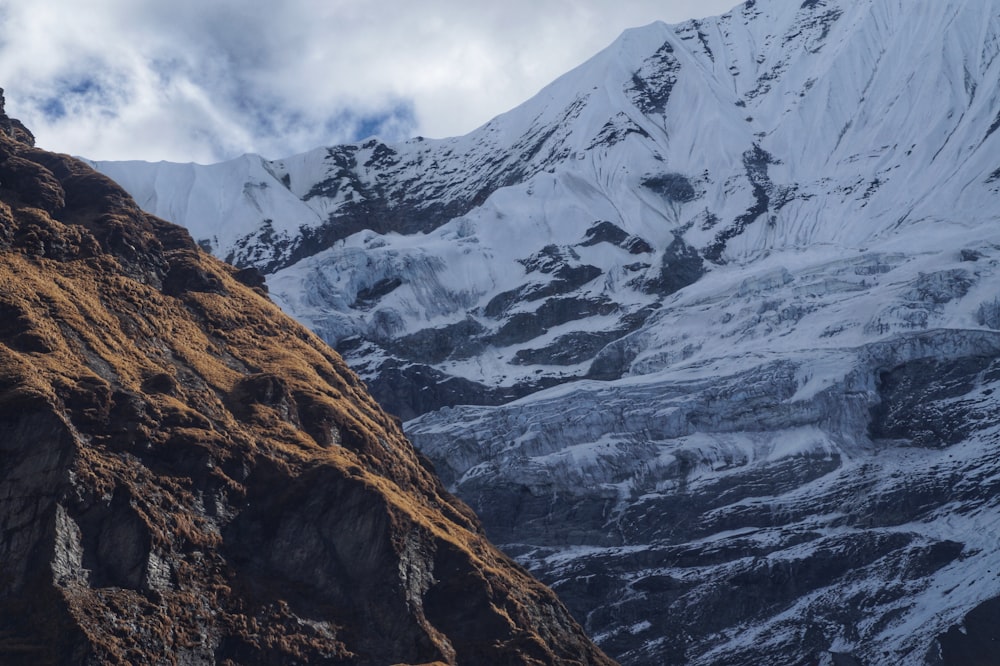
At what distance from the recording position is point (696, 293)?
6289 inches

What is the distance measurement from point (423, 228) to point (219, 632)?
134m

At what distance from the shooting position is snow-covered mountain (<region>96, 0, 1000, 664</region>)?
109m

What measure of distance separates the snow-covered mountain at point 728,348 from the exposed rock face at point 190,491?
95.2 feet

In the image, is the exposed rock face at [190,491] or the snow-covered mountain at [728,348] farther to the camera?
the snow-covered mountain at [728,348]

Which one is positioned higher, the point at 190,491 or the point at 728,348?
the point at 190,491

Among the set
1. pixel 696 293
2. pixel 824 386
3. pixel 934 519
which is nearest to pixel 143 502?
pixel 934 519

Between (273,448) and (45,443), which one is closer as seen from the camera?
(45,443)

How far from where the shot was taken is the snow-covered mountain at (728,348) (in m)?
109

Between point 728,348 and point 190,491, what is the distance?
267ft

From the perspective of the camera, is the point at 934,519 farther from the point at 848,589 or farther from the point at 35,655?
the point at 35,655

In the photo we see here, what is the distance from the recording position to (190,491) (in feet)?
224

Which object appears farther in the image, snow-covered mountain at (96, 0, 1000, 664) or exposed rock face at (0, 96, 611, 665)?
snow-covered mountain at (96, 0, 1000, 664)

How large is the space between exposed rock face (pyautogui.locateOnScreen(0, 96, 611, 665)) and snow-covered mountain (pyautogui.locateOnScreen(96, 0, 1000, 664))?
2901 centimetres

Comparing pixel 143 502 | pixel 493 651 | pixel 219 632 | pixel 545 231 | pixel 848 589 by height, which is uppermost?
Answer: pixel 545 231
